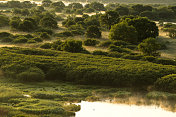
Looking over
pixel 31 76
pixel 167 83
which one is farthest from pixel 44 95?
pixel 167 83

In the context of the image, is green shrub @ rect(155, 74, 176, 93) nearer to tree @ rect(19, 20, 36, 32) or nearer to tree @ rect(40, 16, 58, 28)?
tree @ rect(19, 20, 36, 32)

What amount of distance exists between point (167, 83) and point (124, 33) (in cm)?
2783

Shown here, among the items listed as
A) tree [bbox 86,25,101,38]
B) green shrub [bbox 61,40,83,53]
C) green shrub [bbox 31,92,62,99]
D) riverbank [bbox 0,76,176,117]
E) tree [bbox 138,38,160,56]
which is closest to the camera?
riverbank [bbox 0,76,176,117]

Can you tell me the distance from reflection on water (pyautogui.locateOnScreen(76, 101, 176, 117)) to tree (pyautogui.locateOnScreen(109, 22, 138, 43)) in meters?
30.7

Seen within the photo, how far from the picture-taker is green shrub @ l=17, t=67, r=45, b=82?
27.5m

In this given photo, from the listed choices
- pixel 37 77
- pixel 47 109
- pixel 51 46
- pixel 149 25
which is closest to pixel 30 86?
pixel 37 77

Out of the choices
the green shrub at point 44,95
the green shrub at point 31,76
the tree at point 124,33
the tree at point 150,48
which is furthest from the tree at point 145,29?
the green shrub at point 44,95

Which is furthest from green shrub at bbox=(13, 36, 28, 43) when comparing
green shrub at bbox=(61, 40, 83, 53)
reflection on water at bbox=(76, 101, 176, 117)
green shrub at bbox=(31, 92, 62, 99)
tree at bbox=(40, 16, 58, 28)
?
reflection on water at bbox=(76, 101, 176, 117)

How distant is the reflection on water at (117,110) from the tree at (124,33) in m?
30.7

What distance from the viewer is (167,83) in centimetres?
2572

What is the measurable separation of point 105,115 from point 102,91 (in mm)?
5346

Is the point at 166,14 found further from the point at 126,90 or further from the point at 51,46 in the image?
A: the point at 126,90

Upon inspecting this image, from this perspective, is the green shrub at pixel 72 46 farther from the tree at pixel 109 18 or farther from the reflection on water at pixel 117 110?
the tree at pixel 109 18

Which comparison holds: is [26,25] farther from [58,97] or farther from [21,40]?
[58,97]
